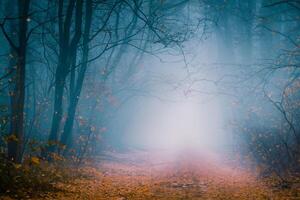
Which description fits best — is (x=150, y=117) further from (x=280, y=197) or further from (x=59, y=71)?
(x=280, y=197)

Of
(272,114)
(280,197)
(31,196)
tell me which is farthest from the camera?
(272,114)

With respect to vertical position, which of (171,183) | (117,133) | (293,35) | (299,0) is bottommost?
A: (171,183)

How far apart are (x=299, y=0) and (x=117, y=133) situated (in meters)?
21.5

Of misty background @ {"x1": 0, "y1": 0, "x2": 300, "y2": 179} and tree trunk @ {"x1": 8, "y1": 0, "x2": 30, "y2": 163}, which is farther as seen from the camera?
misty background @ {"x1": 0, "y1": 0, "x2": 300, "y2": 179}

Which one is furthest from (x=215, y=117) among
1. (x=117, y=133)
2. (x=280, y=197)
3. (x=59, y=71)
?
(x=280, y=197)

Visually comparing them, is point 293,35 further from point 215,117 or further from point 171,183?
point 215,117

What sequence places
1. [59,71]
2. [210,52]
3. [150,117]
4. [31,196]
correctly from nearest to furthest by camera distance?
[31,196]
[59,71]
[210,52]
[150,117]

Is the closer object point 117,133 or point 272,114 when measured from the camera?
point 272,114

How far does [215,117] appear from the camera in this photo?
41.0 meters

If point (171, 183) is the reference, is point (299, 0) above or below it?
above

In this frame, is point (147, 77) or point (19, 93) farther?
point (147, 77)

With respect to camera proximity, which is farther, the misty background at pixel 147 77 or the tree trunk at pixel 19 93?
the misty background at pixel 147 77

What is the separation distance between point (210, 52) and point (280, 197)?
30.9m

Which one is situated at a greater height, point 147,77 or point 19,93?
point 147,77
